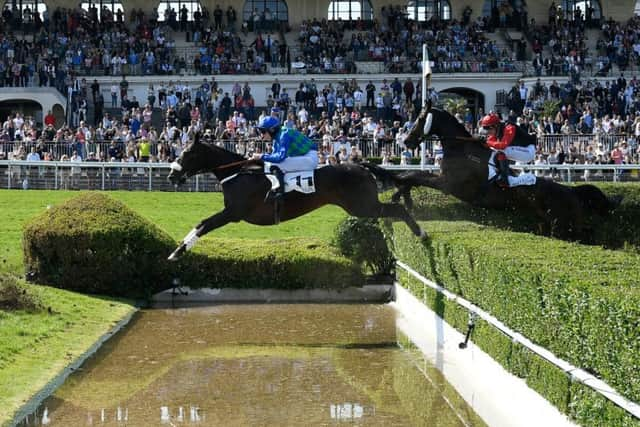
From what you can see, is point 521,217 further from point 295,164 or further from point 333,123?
point 333,123

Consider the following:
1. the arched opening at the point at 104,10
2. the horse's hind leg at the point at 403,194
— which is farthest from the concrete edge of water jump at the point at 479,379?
the arched opening at the point at 104,10

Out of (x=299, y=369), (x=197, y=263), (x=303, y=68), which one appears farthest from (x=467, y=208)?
(x=303, y=68)

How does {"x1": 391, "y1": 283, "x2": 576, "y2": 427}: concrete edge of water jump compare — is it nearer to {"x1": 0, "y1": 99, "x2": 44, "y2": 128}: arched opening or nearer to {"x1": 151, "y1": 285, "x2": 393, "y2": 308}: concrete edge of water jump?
{"x1": 151, "y1": 285, "x2": 393, "y2": 308}: concrete edge of water jump

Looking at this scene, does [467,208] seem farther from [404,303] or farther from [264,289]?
[264,289]

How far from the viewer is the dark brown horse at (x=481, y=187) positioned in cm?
1166

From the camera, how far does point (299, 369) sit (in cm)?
895

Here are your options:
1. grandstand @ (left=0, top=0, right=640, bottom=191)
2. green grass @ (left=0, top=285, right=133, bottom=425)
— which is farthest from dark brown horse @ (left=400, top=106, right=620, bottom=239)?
grandstand @ (left=0, top=0, right=640, bottom=191)

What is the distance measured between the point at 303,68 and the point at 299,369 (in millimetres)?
28153

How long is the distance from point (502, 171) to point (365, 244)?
2.30m

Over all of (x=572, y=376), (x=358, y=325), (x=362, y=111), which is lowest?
(x=358, y=325)

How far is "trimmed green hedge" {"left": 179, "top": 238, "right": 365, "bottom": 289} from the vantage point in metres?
12.7

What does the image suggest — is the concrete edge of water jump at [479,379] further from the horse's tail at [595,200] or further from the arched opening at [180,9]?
the arched opening at [180,9]

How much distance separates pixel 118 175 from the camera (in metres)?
23.3

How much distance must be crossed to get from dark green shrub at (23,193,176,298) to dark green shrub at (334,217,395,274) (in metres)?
2.31
